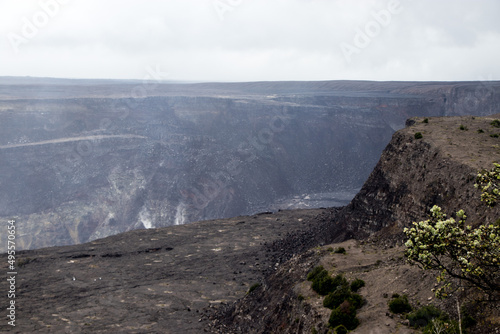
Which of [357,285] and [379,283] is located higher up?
[379,283]

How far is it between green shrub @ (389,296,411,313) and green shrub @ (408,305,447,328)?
0.92 metres

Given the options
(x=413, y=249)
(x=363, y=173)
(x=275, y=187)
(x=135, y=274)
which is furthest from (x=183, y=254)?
(x=363, y=173)

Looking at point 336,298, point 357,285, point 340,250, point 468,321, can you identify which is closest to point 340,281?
point 357,285

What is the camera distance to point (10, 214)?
86.1m

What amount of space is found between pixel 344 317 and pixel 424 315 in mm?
3393

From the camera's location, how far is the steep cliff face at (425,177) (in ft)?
82.1

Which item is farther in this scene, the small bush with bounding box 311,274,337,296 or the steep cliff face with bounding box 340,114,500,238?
the steep cliff face with bounding box 340,114,500,238

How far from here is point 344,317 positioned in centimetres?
1789

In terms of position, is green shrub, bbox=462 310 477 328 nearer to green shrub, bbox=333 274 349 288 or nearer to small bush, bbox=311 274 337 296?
green shrub, bbox=333 274 349 288

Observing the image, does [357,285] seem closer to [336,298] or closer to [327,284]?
[336,298]

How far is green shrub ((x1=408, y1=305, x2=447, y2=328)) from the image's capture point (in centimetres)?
1556

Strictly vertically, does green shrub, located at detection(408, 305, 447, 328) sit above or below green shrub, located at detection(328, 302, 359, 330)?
above

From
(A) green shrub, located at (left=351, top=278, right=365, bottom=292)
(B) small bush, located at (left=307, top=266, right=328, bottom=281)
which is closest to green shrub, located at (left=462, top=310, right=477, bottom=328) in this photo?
(A) green shrub, located at (left=351, top=278, right=365, bottom=292)

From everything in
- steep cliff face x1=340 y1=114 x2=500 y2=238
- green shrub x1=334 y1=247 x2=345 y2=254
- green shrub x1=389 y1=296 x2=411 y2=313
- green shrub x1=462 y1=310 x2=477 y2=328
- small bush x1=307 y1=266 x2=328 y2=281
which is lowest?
small bush x1=307 y1=266 x2=328 y2=281
